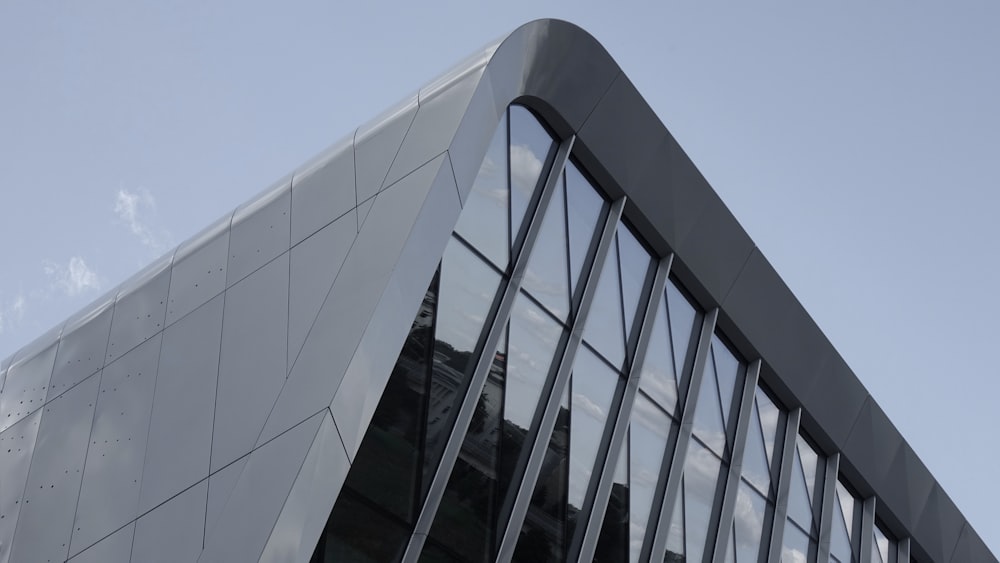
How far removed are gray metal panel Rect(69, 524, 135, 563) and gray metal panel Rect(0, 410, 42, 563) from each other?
3.34m

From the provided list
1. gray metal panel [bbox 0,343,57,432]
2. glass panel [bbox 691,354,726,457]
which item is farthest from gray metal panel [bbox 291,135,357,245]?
glass panel [bbox 691,354,726,457]

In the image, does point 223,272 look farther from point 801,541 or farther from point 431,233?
point 801,541

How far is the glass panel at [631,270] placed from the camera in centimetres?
1520

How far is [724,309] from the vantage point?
16969 millimetres

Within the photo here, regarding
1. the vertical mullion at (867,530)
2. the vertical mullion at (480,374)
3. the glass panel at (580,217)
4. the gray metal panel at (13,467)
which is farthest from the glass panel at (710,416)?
the gray metal panel at (13,467)

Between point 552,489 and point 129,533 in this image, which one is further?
point 552,489

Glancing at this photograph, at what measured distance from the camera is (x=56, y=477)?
14.5 meters

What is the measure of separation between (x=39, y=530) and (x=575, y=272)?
7.85 metres

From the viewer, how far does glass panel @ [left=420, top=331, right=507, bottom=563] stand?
38.1ft

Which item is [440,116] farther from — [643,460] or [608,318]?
[643,460]

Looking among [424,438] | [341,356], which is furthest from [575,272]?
[341,356]

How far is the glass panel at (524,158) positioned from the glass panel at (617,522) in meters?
3.60

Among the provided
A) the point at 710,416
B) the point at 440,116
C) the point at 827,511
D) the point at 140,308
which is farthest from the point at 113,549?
the point at 827,511

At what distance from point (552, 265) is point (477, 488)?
314 centimetres
